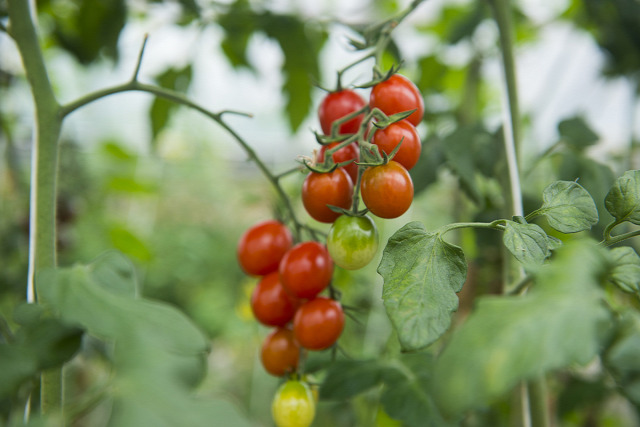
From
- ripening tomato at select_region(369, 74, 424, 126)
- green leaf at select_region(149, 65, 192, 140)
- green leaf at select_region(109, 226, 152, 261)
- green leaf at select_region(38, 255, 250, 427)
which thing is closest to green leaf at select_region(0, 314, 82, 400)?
green leaf at select_region(38, 255, 250, 427)

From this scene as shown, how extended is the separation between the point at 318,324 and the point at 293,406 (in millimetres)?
77

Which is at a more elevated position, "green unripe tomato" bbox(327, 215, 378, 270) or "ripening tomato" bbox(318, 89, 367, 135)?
"ripening tomato" bbox(318, 89, 367, 135)

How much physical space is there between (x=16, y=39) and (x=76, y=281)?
287 mm

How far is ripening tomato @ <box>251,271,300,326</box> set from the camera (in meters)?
0.52

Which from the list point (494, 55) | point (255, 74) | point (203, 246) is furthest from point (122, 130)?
point (494, 55)

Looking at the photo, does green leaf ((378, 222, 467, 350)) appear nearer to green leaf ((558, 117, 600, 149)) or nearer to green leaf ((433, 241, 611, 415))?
green leaf ((433, 241, 611, 415))

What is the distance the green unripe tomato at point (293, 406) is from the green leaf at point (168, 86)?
59 cm

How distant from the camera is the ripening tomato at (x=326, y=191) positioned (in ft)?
1.39

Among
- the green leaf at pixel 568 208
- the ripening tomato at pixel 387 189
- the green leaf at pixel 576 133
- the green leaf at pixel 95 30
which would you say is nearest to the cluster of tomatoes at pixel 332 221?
the ripening tomato at pixel 387 189

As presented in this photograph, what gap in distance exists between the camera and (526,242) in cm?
34

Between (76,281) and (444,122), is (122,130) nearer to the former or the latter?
(444,122)

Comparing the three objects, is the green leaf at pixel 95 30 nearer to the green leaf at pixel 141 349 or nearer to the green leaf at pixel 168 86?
the green leaf at pixel 168 86

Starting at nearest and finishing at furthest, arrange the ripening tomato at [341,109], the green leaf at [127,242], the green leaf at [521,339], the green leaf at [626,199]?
the green leaf at [521,339] < the green leaf at [626,199] < the ripening tomato at [341,109] < the green leaf at [127,242]

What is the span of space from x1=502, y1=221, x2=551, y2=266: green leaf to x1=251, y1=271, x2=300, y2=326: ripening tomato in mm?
256
